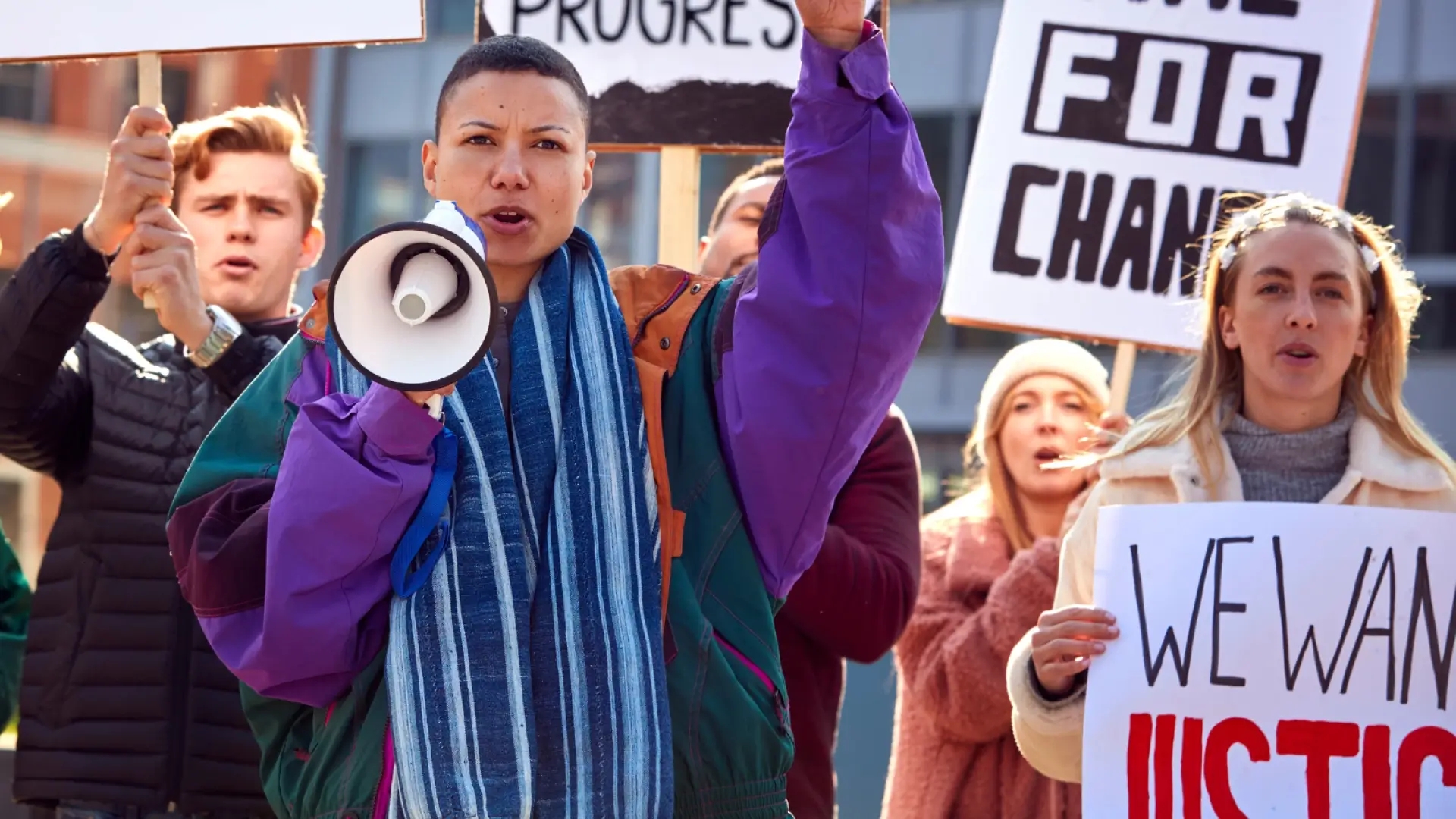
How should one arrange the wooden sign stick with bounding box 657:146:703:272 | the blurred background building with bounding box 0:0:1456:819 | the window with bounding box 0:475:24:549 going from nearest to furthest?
the wooden sign stick with bounding box 657:146:703:272, the blurred background building with bounding box 0:0:1456:819, the window with bounding box 0:475:24:549

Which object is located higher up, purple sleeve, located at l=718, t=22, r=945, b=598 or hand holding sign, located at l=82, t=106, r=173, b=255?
hand holding sign, located at l=82, t=106, r=173, b=255

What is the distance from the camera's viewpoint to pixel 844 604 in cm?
317

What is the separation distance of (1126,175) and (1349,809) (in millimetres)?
1767

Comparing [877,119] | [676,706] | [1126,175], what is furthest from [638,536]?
[1126,175]

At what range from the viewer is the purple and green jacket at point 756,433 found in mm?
1921

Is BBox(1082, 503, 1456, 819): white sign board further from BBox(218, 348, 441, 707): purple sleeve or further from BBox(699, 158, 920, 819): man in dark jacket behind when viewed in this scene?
BBox(218, 348, 441, 707): purple sleeve

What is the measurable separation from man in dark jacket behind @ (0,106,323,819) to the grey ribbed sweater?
1.60 m

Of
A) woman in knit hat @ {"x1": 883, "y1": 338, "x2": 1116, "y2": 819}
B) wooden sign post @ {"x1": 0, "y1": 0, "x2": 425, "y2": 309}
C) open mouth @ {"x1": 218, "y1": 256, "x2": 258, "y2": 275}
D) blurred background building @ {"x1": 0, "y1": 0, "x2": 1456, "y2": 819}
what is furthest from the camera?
blurred background building @ {"x1": 0, "y1": 0, "x2": 1456, "y2": 819}

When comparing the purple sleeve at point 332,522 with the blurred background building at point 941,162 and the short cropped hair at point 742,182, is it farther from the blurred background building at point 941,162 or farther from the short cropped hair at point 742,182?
the blurred background building at point 941,162

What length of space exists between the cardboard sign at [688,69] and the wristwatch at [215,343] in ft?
2.90

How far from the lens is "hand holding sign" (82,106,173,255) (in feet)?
9.42

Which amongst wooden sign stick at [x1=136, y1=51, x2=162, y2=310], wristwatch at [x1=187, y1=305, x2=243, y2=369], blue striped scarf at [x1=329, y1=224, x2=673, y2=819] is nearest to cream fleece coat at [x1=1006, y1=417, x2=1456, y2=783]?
blue striped scarf at [x1=329, y1=224, x2=673, y2=819]

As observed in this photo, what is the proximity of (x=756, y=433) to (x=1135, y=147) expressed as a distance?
222cm

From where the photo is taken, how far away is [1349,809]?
8.44ft
